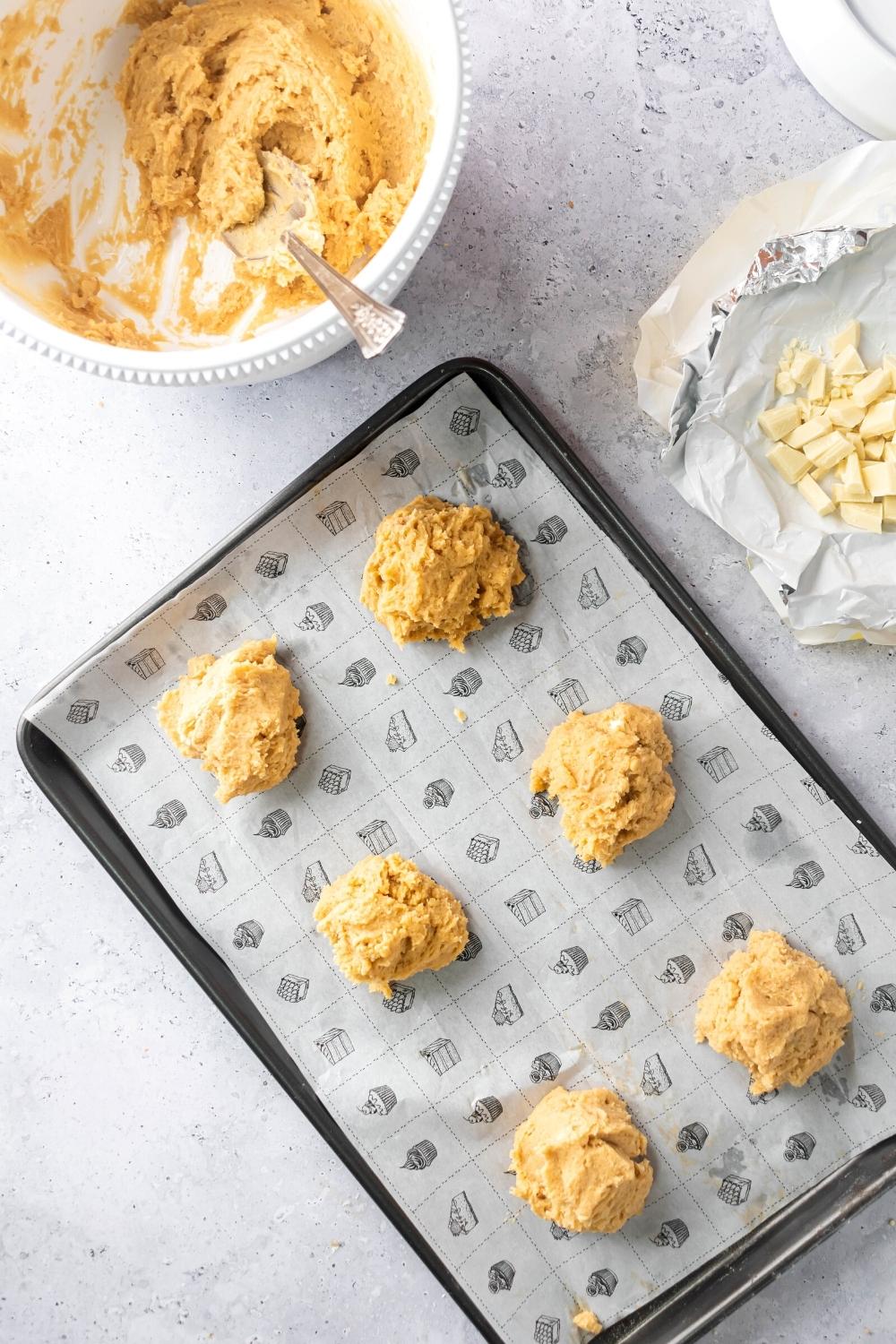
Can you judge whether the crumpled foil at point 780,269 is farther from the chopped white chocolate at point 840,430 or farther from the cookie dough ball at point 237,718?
the cookie dough ball at point 237,718

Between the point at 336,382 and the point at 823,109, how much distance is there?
3.25 feet

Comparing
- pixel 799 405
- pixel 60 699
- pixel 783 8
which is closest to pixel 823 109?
pixel 783 8

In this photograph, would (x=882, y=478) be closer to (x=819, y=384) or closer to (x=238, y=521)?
(x=819, y=384)

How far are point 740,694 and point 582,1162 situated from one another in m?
0.81

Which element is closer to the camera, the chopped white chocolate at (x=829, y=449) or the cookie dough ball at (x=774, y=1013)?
the cookie dough ball at (x=774, y=1013)

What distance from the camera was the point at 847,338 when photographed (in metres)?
1.79

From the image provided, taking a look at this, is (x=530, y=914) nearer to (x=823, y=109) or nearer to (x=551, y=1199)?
Result: (x=551, y=1199)

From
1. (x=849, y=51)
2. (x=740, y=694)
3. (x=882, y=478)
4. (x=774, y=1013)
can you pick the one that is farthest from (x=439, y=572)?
(x=849, y=51)

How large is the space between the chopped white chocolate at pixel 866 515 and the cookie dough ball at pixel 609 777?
19.0 inches

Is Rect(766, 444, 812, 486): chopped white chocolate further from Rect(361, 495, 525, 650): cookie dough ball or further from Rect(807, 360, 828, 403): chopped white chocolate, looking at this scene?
Rect(361, 495, 525, 650): cookie dough ball

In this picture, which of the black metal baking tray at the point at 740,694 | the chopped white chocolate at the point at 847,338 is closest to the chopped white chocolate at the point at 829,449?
the chopped white chocolate at the point at 847,338

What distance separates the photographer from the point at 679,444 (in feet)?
5.79

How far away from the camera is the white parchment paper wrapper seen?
176cm

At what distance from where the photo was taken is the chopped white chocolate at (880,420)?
176cm
